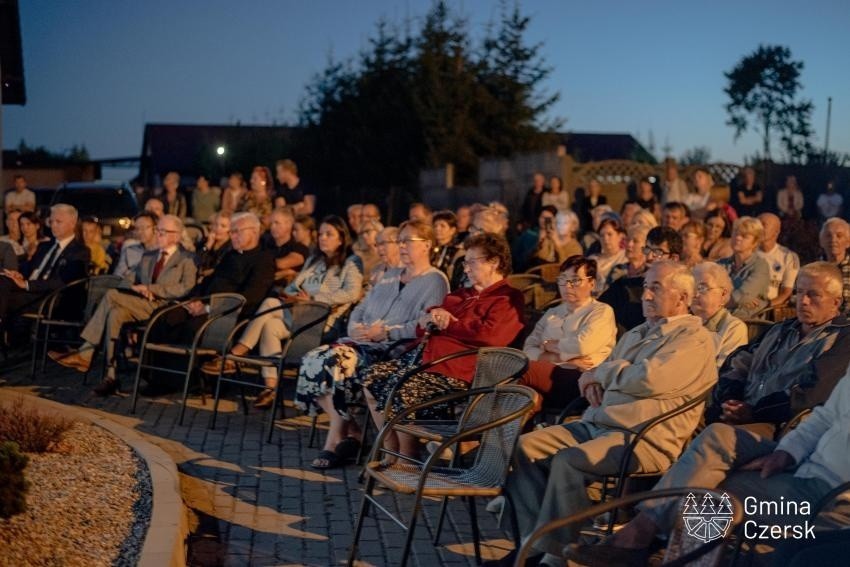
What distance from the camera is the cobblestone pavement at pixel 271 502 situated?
5996 mm

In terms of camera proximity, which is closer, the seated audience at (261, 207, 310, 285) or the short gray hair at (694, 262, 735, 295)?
the short gray hair at (694, 262, 735, 295)

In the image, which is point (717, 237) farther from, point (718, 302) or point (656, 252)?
point (718, 302)

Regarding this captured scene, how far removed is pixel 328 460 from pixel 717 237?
4.45m

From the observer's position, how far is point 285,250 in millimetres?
11211

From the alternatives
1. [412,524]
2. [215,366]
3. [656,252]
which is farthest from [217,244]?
[412,524]

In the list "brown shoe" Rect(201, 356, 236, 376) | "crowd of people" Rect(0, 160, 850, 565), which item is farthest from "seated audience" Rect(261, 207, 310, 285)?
"brown shoe" Rect(201, 356, 236, 376)

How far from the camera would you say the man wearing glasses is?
7980 mm

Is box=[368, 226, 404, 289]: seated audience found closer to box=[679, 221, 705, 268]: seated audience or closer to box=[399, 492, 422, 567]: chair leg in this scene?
box=[679, 221, 705, 268]: seated audience

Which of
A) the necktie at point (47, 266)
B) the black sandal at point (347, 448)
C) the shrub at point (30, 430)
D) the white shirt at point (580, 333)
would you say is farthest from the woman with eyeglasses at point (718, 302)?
the necktie at point (47, 266)

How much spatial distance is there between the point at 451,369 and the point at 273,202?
29.5 feet

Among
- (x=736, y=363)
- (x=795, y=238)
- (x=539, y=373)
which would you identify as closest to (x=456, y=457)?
(x=539, y=373)

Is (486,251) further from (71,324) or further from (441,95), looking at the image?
(441,95)

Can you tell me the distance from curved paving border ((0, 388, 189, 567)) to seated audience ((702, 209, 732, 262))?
15.8 ft

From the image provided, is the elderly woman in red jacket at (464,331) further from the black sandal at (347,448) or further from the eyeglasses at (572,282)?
the black sandal at (347,448)
